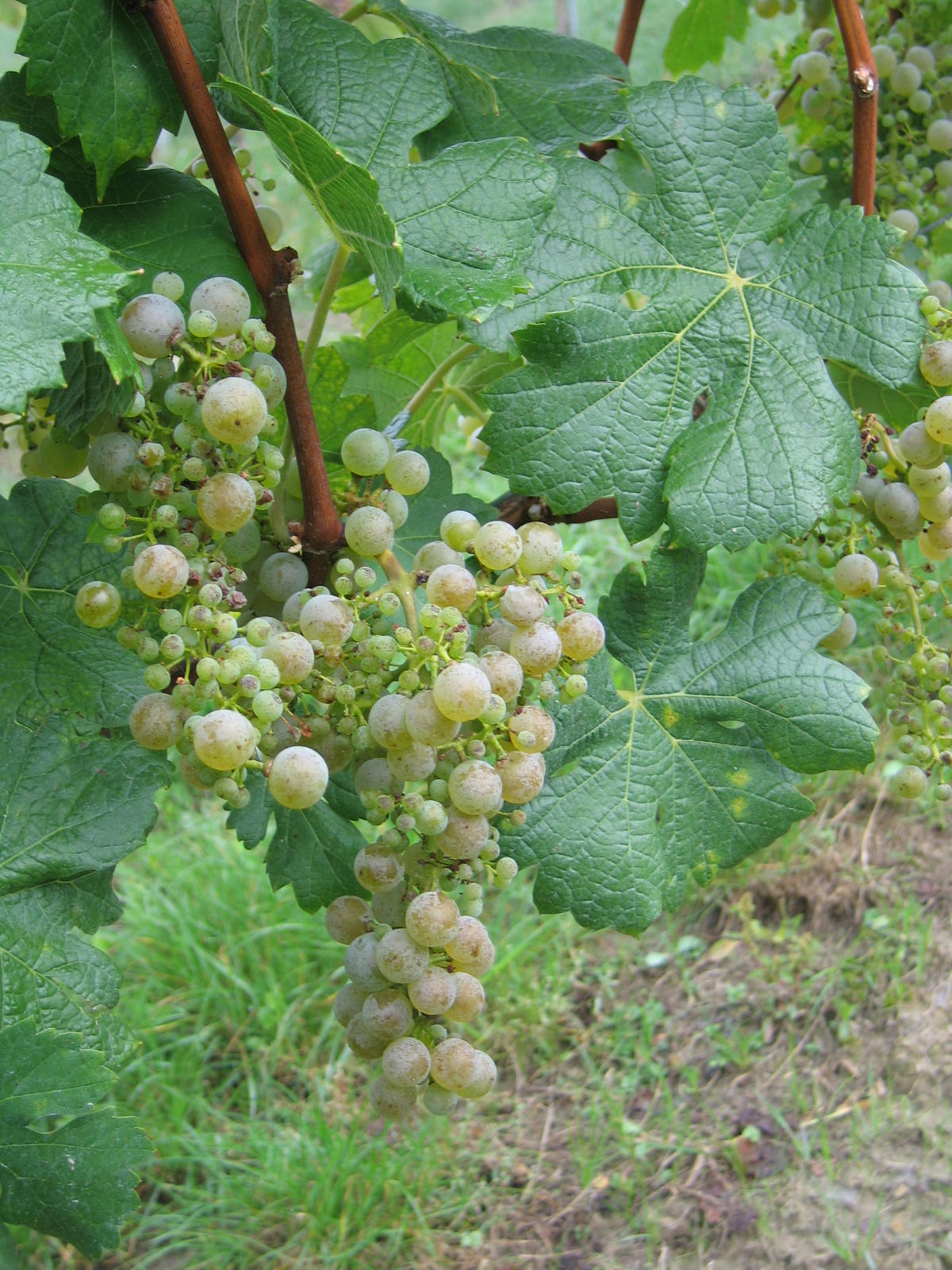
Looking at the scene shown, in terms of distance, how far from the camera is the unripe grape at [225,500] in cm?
70

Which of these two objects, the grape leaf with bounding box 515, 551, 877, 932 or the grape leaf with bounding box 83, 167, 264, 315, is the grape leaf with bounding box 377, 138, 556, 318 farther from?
the grape leaf with bounding box 515, 551, 877, 932

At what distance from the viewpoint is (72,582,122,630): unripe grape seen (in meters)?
0.73

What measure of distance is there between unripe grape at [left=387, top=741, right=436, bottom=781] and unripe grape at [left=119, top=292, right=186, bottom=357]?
290mm

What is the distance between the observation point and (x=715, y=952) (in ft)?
8.21

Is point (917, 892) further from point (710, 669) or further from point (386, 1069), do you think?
point (386, 1069)

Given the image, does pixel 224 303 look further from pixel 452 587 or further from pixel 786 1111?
pixel 786 1111

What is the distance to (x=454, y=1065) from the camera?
777 mm

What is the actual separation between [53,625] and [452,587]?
0.39 metres

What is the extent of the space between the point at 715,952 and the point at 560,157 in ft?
6.39

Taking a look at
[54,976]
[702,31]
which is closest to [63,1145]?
[54,976]

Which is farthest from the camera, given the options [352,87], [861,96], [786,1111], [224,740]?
[786,1111]

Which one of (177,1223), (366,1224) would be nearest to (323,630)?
(366,1224)

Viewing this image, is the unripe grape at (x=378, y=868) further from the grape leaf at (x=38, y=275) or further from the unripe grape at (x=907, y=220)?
the unripe grape at (x=907, y=220)

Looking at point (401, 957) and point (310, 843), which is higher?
point (401, 957)
